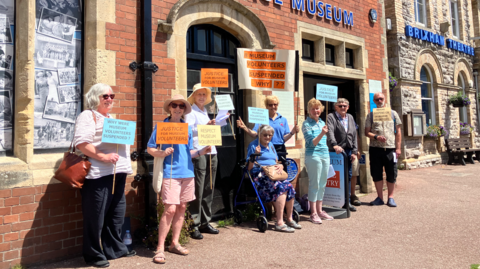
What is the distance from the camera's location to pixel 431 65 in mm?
13016

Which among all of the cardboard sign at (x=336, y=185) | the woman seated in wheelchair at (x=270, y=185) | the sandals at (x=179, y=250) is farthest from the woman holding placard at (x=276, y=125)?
the sandals at (x=179, y=250)

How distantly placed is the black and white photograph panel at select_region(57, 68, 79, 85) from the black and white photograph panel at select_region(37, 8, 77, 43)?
1.16 feet

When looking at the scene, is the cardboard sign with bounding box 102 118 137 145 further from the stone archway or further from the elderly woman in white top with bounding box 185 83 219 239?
the stone archway

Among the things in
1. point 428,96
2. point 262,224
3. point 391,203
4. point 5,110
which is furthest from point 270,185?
point 428,96

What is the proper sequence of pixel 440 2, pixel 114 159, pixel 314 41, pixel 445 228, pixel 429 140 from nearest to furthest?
pixel 114 159
pixel 445 228
pixel 314 41
pixel 429 140
pixel 440 2

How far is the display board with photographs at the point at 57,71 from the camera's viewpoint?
12.4 ft

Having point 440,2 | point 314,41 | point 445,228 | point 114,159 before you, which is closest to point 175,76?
point 114,159

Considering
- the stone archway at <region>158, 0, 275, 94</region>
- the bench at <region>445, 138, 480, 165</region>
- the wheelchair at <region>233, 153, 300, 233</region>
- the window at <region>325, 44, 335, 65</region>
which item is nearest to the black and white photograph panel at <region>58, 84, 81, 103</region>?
the stone archway at <region>158, 0, 275, 94</region>

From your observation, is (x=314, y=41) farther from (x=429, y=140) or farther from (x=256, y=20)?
(x=429, y=140)

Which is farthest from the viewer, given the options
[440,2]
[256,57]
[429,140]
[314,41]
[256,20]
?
[440,2]

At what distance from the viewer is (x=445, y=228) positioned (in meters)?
4.62

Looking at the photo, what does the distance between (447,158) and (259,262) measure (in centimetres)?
1257

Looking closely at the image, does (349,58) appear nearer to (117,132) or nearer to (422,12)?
(117,132)

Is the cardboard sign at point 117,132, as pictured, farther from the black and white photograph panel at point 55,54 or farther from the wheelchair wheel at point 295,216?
the wheelchair wheel at point 295,216
